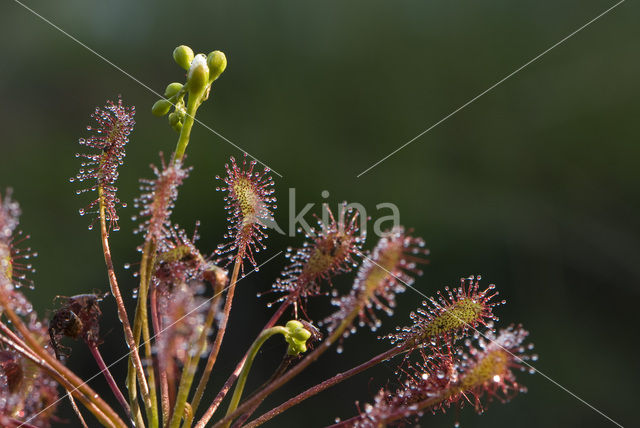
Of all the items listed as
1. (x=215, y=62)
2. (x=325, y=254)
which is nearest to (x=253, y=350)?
(x=325, y=254)

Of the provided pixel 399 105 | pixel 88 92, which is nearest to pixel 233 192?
pixel 399 105

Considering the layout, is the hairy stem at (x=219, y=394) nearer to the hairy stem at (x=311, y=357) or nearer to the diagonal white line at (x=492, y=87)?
the hairy stem at (x=311, y=357)

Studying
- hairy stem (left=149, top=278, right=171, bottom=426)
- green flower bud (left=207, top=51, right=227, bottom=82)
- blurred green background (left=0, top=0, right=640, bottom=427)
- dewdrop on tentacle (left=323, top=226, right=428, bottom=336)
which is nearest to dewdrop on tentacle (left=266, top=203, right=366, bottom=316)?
dewdrop on tentacle (left=323, top=226, right=428, bottom=336)

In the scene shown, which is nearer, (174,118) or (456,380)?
(456,380)

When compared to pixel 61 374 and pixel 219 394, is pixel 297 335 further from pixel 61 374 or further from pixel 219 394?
pixel 61 374

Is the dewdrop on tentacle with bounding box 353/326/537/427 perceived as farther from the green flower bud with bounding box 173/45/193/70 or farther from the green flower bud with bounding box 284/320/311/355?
the green flower bud with bounding box 173/45/193/70

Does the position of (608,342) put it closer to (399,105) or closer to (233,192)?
(399,105)
